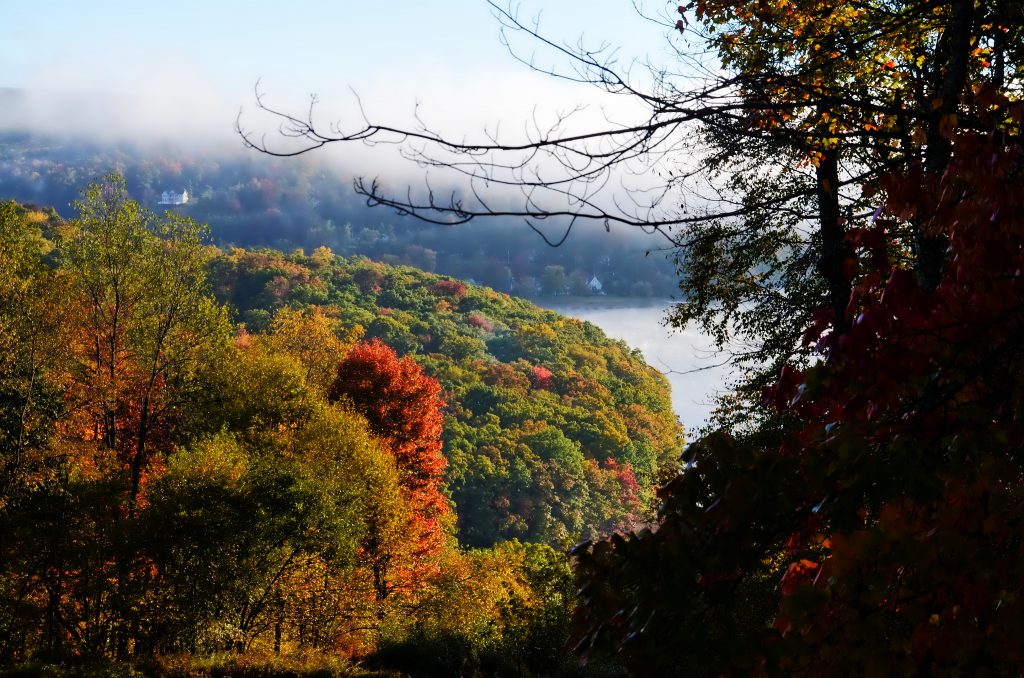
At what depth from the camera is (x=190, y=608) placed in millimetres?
13414

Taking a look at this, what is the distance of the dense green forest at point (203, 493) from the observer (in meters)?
13.3

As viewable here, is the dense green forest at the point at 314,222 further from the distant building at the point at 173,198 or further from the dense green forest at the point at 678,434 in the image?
the dense green forest at the point at 678,434

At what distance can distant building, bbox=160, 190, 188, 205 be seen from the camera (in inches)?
5468

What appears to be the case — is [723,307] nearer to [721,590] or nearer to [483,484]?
[721,590]

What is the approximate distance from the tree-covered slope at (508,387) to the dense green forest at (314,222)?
17790 millimetres

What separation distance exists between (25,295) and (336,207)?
396ft

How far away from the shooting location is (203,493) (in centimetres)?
1372

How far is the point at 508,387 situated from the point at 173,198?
106m

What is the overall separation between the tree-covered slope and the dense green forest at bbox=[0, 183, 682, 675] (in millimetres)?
16982

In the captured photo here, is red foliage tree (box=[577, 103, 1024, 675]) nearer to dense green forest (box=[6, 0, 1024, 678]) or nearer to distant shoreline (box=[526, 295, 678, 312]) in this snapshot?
dense green forest (box=[6, 0, 1024, 678])

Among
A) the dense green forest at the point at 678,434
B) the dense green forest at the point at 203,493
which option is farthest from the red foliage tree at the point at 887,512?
the dense green forest at the point at 203,493

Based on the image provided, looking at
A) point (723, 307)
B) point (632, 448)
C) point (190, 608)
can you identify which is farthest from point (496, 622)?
point (632, 448)

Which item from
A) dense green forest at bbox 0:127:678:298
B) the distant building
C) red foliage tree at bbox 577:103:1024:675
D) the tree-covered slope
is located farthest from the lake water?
the distant building

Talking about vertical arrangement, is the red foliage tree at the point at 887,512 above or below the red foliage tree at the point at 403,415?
above
